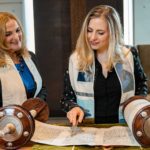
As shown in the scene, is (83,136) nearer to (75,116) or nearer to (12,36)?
(75,116)

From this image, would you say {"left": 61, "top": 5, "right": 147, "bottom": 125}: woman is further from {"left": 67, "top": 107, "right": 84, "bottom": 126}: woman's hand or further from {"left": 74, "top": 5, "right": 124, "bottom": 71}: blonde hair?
{"left": 67, "top": 107, "right": 84, "bottom": 126}: woman's hand

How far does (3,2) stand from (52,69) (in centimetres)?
104

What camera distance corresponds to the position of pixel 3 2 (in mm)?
4023

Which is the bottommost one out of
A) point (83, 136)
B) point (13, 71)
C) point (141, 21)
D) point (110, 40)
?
point (83, 136)

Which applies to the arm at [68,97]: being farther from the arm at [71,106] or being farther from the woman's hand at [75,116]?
the woman's hand at [75,116]

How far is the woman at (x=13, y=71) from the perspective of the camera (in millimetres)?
1788

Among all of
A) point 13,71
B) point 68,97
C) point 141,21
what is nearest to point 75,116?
point 68,97

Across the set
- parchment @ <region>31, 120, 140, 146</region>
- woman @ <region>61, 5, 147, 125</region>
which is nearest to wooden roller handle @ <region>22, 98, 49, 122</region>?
parchment @ <region>31, 120, 140, 146</region>

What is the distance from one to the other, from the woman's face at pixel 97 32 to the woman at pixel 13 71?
430 mm

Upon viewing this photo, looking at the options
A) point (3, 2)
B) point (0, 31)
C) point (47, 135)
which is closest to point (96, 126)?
point (47, 135)

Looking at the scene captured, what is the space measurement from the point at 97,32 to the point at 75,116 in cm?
45

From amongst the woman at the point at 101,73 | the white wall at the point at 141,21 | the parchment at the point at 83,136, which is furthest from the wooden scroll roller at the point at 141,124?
the white wall at the point at 141,21

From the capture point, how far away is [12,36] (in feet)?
5.93

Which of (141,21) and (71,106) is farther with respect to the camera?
(141,21)
